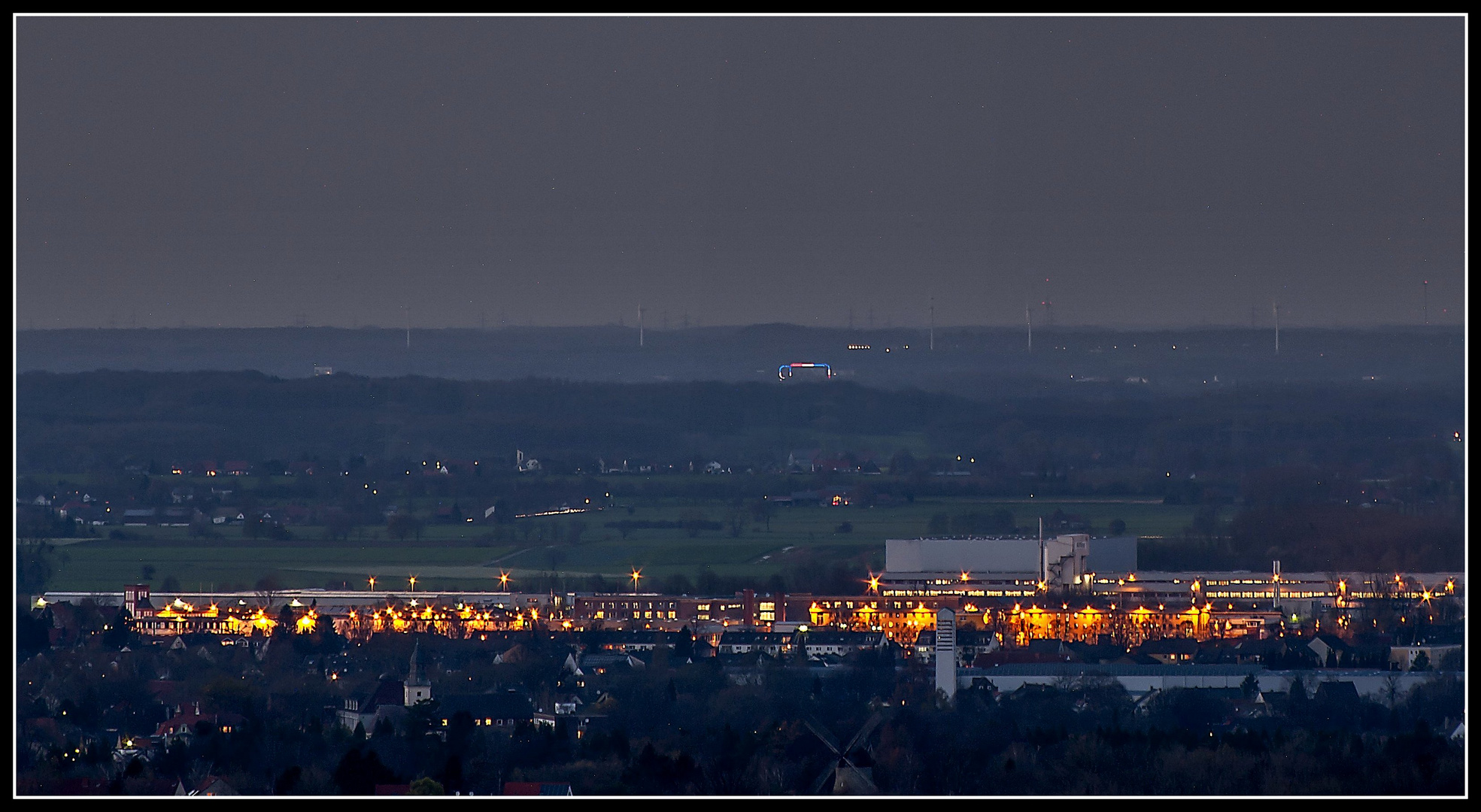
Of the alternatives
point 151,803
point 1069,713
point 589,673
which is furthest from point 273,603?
point 151,803

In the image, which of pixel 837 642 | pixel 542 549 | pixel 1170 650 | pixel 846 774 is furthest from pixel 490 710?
pixel 542 549

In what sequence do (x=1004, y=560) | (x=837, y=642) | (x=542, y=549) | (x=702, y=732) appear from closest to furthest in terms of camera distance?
(x=702, y=732) < (x=837, y=642) < (x=1004, y=560) < (x=542, y=549)

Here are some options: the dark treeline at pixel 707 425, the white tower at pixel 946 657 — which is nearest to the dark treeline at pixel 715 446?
the dark treeline at pixel 707 425

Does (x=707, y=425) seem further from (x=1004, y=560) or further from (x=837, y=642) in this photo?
(x=837, y=642)

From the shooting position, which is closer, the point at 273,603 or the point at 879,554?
the point at 273,603

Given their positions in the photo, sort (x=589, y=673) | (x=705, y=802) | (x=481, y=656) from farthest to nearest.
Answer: (x=481, y=656), (x=589, y=673), (x=705, y=802)

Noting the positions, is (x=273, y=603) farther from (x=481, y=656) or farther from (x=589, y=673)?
(x=589, y=673)
